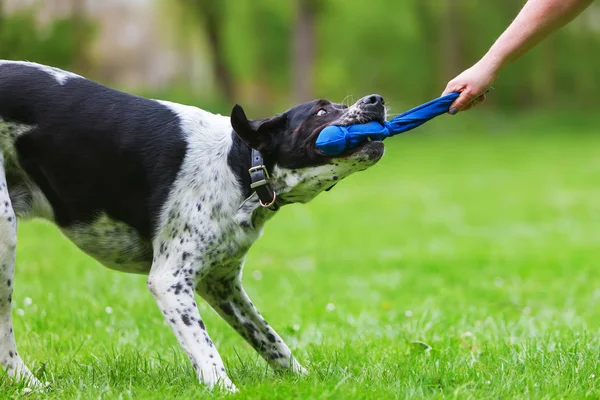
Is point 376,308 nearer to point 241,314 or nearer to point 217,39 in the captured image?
point 241,314

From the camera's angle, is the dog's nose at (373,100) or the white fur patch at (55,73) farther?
the white fur patch at (55,73)

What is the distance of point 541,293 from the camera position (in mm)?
7105

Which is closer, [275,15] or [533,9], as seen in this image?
[533,9]

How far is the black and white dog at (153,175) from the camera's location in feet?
12.8

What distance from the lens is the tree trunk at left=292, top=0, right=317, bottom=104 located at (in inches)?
1089

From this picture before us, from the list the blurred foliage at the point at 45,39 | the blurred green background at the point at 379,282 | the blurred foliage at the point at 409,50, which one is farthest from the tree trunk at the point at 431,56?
the blurred foliage at the point at 45,39

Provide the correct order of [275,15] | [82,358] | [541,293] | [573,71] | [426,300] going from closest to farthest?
[82,358] → [426,300] → [541,293] → [275,15] → [573,71]

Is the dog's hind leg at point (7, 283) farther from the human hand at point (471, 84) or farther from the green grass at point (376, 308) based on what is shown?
the human hand at point (471, 84)

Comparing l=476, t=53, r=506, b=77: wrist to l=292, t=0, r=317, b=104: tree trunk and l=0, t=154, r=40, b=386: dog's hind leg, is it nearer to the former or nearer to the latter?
l=0, t=154, r=40, b=386: dog's hind leg

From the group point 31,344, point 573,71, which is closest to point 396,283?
point 31,344

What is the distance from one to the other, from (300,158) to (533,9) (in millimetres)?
1278

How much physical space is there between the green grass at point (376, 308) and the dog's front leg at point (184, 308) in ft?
0.39

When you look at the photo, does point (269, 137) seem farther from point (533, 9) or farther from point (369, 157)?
point (533, 9)

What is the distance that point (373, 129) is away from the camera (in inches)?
153
